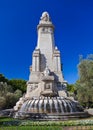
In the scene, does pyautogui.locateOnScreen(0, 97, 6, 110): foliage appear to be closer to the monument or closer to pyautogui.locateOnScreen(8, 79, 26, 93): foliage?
the monument

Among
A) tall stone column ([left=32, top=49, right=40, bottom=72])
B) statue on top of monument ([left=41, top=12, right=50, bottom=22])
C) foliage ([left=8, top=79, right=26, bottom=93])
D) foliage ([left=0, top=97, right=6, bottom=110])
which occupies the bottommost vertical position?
foliage ([left=0, top=97, right=6, bottom=110])

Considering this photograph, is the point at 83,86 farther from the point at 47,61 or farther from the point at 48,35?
the point at 48,35

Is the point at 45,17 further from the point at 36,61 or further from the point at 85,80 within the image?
the point at 85,80

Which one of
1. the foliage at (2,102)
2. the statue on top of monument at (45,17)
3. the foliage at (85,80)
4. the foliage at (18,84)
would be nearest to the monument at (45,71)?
the statue on top of monument at (45,17)

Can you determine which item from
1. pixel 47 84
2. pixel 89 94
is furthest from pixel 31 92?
pixel 89 94

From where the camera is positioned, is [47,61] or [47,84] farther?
[47,61]

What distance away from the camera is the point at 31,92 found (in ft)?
118

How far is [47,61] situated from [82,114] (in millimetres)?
18573

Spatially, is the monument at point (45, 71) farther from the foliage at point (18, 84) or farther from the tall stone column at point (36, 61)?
the foliage at point (18, 84)


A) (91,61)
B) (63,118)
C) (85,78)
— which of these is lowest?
(63,118)

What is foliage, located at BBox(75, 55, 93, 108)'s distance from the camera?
34.1 m

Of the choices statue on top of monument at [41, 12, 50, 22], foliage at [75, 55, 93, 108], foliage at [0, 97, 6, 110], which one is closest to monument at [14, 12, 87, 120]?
statue on top of monument at [41, 12, 50, 22]

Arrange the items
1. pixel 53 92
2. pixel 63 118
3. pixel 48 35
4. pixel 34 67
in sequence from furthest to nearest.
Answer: pixel 48 35
pixel 34 67
pixel 53 92
pixel 63 118

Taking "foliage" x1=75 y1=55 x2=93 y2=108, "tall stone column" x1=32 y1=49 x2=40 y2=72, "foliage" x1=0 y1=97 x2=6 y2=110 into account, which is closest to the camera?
"foliage" x1=75 y1=55 x2=93 y2=108
